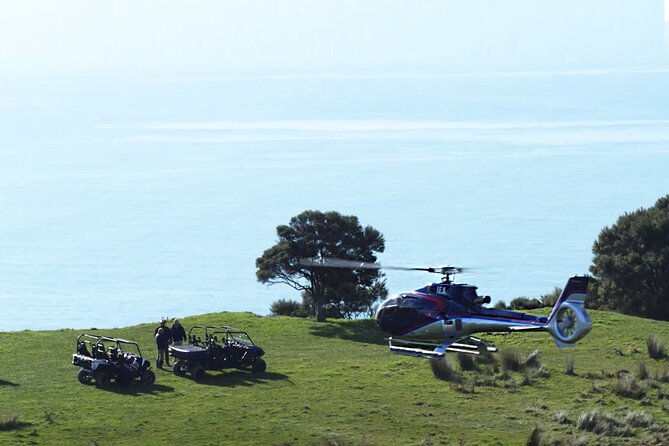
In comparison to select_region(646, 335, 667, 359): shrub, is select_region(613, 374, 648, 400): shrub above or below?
below

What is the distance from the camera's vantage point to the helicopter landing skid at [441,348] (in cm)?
4088

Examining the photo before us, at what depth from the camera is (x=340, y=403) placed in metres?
38.0

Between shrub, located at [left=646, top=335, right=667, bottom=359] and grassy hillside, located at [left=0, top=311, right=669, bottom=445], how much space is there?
487 millimetres

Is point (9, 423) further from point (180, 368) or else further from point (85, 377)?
point (180, 368)

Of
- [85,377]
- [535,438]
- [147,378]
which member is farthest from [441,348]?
[85,377]

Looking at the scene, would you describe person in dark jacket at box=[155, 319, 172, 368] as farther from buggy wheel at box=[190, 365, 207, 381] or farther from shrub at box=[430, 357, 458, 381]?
shrub at box=[430, 357, 458, 381]

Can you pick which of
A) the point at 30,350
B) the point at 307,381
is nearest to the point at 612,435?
the point at 307,381

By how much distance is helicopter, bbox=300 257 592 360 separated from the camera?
1537 inches

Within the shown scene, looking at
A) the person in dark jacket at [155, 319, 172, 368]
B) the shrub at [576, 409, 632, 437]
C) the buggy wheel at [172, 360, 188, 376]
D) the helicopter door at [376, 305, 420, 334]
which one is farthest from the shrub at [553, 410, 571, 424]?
the person in dark jacket at [155, 319, 172, 368]

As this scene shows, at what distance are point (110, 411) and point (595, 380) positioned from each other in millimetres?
17994

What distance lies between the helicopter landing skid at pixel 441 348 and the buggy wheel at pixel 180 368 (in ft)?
25.8

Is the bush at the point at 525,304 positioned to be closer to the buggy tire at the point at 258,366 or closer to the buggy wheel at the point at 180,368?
the buggy tire at the point at 258,366

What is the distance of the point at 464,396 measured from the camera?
39.4 m

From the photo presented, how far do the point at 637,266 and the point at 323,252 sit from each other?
19.2 meters
